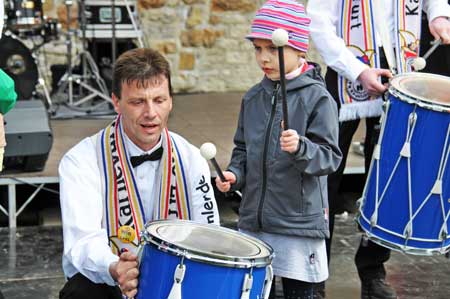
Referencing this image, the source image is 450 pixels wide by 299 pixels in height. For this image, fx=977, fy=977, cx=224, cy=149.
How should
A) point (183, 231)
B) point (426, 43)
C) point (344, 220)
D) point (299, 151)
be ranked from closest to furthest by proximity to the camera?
1. point (183, 231)
2. point (299, 151)
3. point (426, 43)
4. point (344, 220)

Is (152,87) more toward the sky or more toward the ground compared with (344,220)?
more toward the sky

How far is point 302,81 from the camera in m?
3.12

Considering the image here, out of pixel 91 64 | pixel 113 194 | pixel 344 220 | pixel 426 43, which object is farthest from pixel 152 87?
pixel 91 64

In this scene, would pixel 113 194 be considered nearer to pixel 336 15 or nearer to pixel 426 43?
pixel 336 15

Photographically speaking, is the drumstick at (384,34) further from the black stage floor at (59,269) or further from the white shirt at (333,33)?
the black stage floor at (59,269)

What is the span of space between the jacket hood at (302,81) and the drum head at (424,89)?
0.88 feet

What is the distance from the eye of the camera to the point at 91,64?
691 cm

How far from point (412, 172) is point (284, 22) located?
660mm

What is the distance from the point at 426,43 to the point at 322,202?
1064mm

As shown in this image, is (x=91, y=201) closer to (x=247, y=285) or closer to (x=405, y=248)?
(x=247, y=285)

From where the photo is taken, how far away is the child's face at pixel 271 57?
3055 mm

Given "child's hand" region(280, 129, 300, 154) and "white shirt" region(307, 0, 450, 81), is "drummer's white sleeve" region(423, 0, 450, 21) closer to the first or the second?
"white shirt" region(307, 0, 450, 81)

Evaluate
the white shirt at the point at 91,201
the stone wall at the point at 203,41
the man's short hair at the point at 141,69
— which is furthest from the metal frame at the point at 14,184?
the stone wall at the point at 203,41

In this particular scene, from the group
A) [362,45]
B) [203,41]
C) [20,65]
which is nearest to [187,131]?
[20,65]
